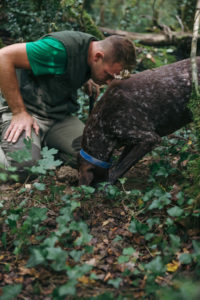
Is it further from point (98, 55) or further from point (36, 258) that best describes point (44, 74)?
point (36, 258)

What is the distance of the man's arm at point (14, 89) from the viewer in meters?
3.73

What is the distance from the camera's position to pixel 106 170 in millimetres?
3855

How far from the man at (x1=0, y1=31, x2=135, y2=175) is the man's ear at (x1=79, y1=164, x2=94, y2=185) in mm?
625

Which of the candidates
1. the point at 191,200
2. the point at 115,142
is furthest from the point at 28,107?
the point at 191,200

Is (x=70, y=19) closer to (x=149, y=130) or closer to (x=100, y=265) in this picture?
(x=149, y=130)

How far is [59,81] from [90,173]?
1.27m

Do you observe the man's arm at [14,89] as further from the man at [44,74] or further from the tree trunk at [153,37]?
the tree trunk at [153,37]

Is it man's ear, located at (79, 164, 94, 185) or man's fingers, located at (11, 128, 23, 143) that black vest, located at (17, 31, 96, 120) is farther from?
man's ear, located at (79, 164, 94, 185)

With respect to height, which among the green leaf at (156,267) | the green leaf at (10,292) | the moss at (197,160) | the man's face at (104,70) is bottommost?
the green leaf at (156,267)

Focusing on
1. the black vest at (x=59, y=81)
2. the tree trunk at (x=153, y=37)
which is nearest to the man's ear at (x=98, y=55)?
the black vest at (x=59, y=81)

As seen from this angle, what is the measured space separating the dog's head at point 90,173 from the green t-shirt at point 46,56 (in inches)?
46.1

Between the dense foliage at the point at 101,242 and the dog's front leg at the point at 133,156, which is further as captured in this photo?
the dog's front leg at the point at 133,156

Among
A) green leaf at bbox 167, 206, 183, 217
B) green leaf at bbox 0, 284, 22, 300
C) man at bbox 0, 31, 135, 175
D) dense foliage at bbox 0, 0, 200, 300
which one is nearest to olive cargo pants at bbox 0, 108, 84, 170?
man at bbox 0, 31, 135, 175

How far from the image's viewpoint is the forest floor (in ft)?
6.97
